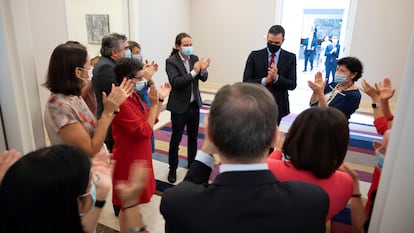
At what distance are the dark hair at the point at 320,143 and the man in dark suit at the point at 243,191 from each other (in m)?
0.33

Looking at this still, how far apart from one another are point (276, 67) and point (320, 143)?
1715 millimetres

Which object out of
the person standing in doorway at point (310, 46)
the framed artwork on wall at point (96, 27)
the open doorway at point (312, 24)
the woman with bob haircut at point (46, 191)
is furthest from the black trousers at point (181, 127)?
the person standing in doorway at point (310, 46)

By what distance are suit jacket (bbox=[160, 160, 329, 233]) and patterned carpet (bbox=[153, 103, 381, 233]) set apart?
179 cm

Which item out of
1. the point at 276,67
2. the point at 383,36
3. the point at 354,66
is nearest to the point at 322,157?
the point at 354,66

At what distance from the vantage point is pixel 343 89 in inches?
94.0

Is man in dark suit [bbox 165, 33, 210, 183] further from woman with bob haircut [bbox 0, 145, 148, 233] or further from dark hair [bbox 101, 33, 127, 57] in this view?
woman with bob haircut [bbox 0, 145, 148, 233]

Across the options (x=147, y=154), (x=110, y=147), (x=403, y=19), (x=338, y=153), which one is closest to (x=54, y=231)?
(x=338, y=153)

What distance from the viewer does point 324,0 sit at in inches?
364

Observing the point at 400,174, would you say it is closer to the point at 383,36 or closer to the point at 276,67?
the point at 276,67

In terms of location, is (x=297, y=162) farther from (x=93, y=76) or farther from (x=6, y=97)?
(x=93, y=76)

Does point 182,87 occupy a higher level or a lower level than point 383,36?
lower

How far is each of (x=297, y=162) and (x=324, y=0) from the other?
9699 mm

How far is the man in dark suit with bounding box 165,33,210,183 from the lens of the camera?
106 inches

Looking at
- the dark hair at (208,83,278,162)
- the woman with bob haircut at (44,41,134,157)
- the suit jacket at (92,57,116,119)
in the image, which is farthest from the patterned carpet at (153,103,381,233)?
the dark hair at (208,83,278,162)
